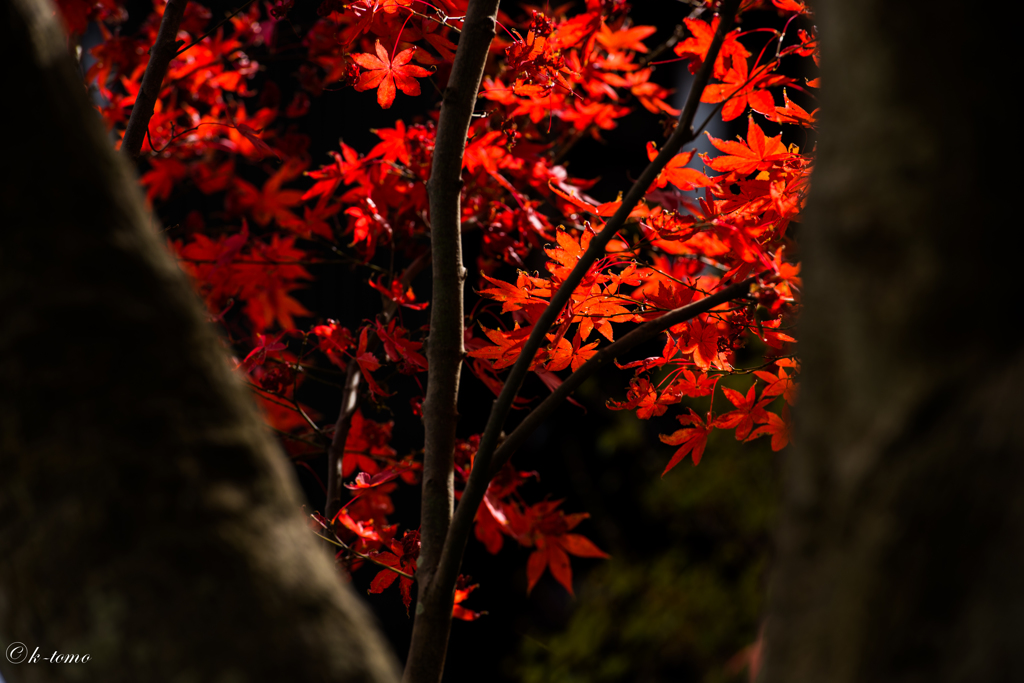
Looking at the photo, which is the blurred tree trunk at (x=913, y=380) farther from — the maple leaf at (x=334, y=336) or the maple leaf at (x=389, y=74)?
the maple leaf at (x=334, y=336)

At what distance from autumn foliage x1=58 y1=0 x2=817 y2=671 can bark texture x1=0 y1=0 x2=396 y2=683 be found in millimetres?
574

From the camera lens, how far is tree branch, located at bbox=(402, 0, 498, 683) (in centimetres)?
119

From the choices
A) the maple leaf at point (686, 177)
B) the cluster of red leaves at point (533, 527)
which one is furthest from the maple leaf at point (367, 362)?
the maple leaf at point (686, 177)

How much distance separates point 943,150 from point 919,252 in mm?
67

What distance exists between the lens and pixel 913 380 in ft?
1.43

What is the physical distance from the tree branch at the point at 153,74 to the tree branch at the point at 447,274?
581 millimetres

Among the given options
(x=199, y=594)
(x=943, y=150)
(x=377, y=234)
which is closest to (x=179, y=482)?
(x=199, y=594)

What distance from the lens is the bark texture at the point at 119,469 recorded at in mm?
455

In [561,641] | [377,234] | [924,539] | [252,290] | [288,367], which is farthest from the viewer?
[561,641]

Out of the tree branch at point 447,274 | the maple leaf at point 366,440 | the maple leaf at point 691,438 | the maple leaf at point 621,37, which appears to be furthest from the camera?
the maple leaf at point 621,37

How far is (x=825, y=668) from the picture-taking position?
45 centimetres

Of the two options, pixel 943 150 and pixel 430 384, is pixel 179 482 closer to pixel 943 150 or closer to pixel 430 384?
pixel 943 150

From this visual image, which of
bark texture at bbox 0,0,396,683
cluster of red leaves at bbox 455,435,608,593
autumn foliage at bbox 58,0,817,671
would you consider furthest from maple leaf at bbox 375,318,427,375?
bark texture at bbox 0,0,396,683

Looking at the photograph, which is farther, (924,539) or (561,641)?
(561,641)
